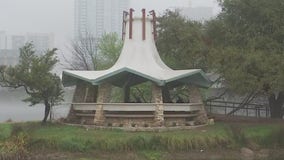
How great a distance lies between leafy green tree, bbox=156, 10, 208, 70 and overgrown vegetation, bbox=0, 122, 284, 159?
21.1 feet

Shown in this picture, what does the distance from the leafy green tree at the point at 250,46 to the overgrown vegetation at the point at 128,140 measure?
2419 millimetres

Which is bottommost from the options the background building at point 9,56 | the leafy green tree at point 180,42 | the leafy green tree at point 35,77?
the leafy green tree at point 35,77

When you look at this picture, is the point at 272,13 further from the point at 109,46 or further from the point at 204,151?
the point at 109,46

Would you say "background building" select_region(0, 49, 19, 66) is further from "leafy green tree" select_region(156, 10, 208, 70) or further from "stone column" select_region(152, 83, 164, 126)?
"stone column" select_region(152, 83, 164, 126)

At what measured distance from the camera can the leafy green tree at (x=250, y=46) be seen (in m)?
23.0

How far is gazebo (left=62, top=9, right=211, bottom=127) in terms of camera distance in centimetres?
2325

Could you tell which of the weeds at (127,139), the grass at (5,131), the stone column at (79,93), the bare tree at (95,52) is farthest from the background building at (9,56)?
the weeds at (127,139)

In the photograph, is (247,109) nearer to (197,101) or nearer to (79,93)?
(197,101)

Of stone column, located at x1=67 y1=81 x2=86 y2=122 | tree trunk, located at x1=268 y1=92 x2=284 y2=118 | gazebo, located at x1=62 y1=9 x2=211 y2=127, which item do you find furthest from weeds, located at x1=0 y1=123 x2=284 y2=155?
tree trunk, located at x1=268 y1=92 x2=284 y2=118

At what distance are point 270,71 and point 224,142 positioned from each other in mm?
4468

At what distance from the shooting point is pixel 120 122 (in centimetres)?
2342

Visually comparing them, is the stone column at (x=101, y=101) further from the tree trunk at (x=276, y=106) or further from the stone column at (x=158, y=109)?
the tree trunk at (x=276, y=106)

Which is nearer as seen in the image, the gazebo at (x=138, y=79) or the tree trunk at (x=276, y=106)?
the gazebo at (x=138, y=79)

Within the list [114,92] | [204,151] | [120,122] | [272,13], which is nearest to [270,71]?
[272,13]
